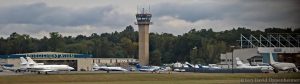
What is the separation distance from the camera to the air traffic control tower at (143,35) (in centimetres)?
15075

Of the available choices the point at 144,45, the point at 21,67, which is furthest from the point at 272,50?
the point at 21,67

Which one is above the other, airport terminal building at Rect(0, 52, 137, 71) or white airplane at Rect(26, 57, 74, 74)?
airport terminal building at Rect(0, 52, 137, 71)

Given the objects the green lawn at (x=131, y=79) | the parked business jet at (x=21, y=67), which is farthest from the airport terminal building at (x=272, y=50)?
the green lawn at (x=131, y=79)

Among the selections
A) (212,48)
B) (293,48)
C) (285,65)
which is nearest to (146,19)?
(212,48)

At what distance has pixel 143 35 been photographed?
15112cm

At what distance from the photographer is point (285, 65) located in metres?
87.8

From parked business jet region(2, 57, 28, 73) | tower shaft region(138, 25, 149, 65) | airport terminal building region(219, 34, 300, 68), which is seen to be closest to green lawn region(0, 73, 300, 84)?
parked business jet region(2, 57, 28, 73)

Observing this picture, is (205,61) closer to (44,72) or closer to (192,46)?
(192,46)

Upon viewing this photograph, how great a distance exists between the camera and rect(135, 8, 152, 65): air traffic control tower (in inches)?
5935

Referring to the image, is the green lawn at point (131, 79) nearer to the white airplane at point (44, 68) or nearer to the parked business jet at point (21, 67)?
the white airplane at point (44, 68)

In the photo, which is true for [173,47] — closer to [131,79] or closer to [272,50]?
[272,50]

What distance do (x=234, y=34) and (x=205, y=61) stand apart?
2065cm

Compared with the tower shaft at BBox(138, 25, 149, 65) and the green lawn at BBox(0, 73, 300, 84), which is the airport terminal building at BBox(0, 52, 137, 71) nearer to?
the tower shaft at BBox(138, 25, 149, 65)

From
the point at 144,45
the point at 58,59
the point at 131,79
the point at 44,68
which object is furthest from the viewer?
the point at 144,45
